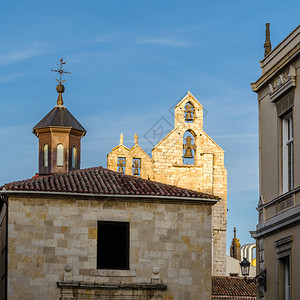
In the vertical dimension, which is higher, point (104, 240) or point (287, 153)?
point (287, 153)

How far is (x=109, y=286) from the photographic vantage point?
29.2 metres

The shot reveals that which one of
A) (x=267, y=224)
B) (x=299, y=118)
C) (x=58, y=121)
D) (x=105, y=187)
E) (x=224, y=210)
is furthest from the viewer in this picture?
(x=224, y=210)

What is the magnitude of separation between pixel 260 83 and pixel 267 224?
3.60 meters

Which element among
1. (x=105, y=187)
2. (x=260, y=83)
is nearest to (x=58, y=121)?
(x=105, y=187)

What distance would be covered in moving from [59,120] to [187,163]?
49.7ft

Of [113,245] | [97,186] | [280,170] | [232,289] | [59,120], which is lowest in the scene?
[232,289]

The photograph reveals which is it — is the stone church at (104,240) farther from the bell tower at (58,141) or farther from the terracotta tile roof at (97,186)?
Answer: the bell tower at (58,141)

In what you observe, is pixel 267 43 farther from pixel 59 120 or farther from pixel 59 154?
pixel 59 120

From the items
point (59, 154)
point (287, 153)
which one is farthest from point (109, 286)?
point (59, 154)

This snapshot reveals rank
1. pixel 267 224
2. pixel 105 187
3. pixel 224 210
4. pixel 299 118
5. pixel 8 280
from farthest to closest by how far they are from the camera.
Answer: pixel 224 210 → pixel 105 187 → pixel 8 280 → pixel 267 224 → pixel 299 118

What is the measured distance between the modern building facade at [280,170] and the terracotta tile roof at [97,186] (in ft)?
27.4

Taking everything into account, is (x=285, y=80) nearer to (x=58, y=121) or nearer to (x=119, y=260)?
(x=119, y=260)

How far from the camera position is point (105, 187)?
30.5 m

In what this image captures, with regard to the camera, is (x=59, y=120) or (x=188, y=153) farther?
(x=188, y=153)
